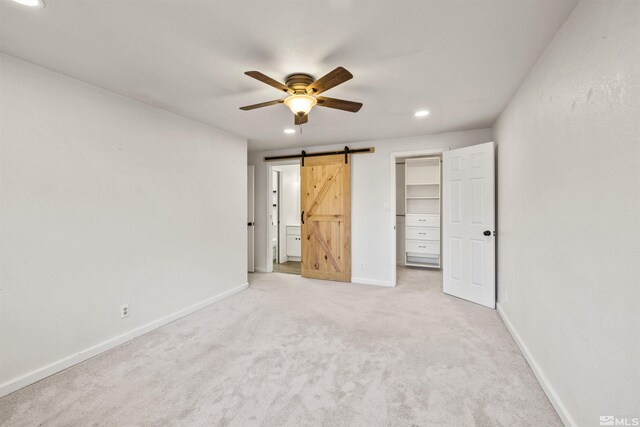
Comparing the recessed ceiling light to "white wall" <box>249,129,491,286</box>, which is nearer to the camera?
the recessed ceiling light

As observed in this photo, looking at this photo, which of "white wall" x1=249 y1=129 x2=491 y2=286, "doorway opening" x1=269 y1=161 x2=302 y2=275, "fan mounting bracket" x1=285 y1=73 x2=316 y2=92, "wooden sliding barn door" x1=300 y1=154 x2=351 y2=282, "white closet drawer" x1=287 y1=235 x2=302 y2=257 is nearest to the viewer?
"fan mounting bracket" x1=285 y1=73 x2=316 y2=92

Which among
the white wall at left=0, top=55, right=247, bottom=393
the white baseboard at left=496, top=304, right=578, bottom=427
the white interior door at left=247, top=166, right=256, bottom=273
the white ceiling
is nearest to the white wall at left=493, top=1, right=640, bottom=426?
the white baseboard at left=496, top=304, right=578, bottom=427

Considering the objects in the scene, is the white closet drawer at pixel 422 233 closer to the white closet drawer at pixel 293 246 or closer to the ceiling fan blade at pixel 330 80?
the white closet drawer at pixel 293 246

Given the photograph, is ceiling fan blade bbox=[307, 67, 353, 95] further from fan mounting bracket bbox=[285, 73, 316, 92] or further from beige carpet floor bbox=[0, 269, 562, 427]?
beige carpet floor bbox=[0, 269, 562, 427]


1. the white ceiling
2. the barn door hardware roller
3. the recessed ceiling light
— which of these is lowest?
the barn door hardware roller

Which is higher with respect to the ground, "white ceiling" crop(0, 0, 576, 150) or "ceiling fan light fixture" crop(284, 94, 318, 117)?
"white ceiling" crop(0, 0, 576, 150)

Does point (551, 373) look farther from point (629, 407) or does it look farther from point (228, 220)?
point (228, 220)

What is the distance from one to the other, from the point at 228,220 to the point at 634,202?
3907mm

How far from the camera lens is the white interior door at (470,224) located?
3350 millimetres

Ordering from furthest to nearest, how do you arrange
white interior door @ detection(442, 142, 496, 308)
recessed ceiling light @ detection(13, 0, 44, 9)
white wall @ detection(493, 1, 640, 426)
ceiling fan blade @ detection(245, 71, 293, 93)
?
white interior door @ detection(442, 142, 496, 308)
ceiling fan blade @ detection(245, 71, 293, 93)
recessed ceiling light @ detection(13, 0, 44, 9)
white wall @ detection(493, 1, 640, 426)

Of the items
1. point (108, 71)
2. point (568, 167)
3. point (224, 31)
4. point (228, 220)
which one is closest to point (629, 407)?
point (568, 167)

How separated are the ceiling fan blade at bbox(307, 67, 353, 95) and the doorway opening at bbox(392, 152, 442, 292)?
3.71 meters

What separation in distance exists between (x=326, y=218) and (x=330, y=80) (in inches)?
121

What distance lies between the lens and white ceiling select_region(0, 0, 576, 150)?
1507 mm
